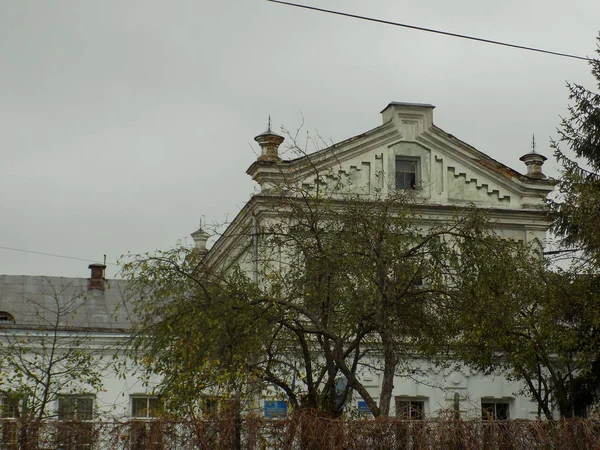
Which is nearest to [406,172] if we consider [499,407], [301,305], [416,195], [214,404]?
[416,195]

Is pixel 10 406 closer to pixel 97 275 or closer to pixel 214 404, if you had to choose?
pixel 214 404

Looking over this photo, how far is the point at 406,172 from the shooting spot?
1139 inches

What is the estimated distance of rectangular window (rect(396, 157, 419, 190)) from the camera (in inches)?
1131

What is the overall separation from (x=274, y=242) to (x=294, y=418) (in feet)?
12.1

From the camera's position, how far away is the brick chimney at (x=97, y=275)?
32875 mm

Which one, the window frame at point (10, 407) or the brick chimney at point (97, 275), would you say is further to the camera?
the brick chimney at point (97, 275)

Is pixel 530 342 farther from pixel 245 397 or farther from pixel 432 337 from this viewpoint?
pixel 245 397

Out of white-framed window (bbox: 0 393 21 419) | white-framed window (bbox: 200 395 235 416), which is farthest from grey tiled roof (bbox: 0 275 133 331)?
white-framed window (bbox: 200 395 235 416)

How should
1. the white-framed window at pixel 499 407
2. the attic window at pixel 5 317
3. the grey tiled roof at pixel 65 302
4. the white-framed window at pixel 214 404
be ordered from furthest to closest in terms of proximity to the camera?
the attic window at pixel 5 317 → the grey tiled roof at pixel 65 302 → the white-framed window at pixel 499 407 → the white-framed window at pixel 214 404

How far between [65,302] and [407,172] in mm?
10349

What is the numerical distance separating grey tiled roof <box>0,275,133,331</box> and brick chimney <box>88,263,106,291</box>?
71 millimetres

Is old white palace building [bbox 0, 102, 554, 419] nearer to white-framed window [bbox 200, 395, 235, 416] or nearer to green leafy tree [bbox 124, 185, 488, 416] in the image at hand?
green leafy tree [bbox 124, 185, 488, 416]

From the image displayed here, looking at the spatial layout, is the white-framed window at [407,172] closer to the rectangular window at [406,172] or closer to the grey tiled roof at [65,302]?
the rectangular window at [406,172]

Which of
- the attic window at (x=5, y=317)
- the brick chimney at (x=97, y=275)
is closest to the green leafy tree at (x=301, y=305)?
the attic window at (x=5, y=317)
